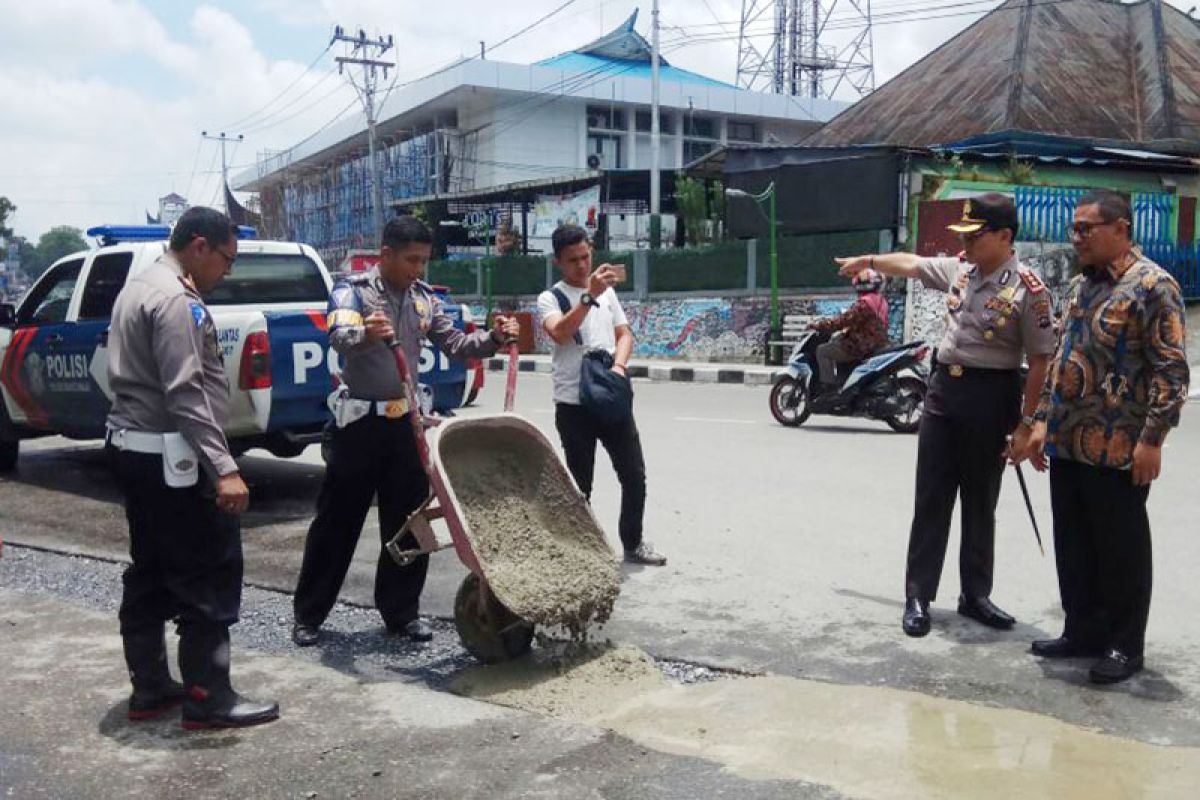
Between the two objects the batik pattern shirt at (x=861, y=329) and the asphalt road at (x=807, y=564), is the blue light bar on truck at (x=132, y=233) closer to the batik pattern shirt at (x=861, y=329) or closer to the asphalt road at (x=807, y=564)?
the asphalt road at (x=807, y=564)

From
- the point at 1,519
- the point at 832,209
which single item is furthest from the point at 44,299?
the point at 832,209

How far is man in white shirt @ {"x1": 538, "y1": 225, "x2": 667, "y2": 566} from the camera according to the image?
5.35 m

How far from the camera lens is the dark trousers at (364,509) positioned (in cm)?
469

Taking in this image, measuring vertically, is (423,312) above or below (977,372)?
above

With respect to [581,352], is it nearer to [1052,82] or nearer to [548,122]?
[1052,82]

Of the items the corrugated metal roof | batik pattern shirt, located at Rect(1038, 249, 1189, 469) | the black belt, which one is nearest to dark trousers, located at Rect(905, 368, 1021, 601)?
the black belt

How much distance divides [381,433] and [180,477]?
108 cm

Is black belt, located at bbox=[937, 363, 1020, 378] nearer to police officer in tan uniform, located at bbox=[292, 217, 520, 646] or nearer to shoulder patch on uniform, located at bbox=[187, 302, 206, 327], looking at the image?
police officer in tan uniform, located at bbox=[292, 217, 520, 646]

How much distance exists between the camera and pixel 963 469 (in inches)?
186

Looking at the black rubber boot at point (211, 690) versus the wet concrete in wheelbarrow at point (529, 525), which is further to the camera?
the wet concrete in wheelbarrow at point (529, 525)

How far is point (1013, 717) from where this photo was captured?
3.77 meters

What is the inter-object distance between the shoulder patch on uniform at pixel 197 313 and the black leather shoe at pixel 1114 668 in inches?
129

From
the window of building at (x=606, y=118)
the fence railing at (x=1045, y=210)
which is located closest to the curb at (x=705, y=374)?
the fence railing at (x=1045, y=210)

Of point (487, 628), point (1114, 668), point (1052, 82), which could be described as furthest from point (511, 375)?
point (1052, 82)
